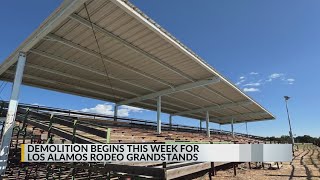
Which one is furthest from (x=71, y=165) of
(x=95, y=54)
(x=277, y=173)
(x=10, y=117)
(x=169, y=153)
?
(x=277, y=173)

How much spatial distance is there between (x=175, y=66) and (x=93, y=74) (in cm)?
667

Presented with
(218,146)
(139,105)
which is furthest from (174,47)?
(139,105)

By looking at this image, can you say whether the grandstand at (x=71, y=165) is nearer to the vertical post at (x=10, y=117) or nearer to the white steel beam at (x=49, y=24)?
the vertical post at (x=10, y=117)

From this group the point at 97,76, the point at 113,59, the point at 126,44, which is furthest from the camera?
the point at 97,76

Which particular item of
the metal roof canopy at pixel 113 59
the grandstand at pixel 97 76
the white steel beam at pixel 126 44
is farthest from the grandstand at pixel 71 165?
the white steel beam at pixel 126 44

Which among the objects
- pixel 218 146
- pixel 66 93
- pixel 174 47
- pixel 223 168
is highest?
pixel 174 47

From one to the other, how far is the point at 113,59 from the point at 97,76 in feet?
12.7

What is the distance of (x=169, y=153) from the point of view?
6199 millimetres

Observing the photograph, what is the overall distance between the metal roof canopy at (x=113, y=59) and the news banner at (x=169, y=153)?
677 centimetres

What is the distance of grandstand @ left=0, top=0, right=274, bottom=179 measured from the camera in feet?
28.7

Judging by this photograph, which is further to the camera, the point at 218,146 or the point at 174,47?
the point at 174,47

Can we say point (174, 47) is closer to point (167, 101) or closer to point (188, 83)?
point (188, 83)

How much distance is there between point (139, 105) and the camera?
31859mm

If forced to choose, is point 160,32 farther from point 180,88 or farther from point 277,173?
point 277,173
